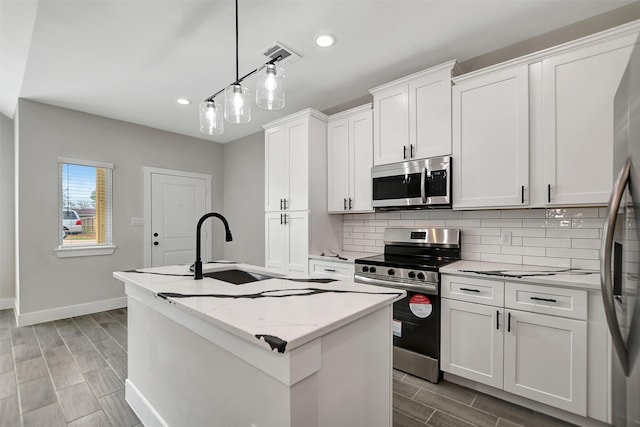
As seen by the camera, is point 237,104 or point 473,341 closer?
point 237,104

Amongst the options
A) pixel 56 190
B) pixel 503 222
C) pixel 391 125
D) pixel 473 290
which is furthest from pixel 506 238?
pixel 56 190

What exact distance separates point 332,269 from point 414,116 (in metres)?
1.66

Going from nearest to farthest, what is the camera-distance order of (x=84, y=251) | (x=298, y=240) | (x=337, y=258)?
(x=337, y=258) < (x=298, y=240) < (x=84, y=251)

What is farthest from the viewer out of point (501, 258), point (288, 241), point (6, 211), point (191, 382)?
point (6, 211)

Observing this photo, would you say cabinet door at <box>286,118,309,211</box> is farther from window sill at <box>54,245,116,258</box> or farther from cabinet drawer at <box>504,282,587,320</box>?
window sill at <box>54,245,116,258</box>

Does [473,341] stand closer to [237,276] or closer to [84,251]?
[237,276]

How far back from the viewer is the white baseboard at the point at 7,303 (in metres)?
3.96

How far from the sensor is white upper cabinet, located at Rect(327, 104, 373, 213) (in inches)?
120

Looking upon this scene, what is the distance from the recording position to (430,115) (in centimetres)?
255

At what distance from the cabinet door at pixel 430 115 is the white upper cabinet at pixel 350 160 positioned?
482mm

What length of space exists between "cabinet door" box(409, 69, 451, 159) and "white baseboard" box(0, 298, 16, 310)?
18.1ft

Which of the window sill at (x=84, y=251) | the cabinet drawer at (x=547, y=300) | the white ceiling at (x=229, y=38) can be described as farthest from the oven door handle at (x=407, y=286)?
the window sill at (x=84, y=251)

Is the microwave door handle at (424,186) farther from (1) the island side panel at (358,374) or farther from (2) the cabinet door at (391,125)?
(1) the island side panel at (358,374)

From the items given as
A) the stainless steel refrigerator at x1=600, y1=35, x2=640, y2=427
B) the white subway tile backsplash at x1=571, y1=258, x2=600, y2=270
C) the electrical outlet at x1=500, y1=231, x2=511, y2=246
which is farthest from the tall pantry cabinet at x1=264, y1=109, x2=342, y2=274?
the stainless steel refrigerator at x1=600, y1=35, x2=640, y2=427
